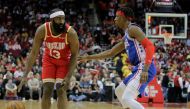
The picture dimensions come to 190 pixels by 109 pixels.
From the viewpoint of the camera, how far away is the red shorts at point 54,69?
27.7 ft

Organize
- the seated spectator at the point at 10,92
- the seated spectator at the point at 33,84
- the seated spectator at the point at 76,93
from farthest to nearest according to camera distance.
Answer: the seated spectator at the point at 76,93
the seated spectator at the point at 33,84
the seated spectator at the point at 10,92

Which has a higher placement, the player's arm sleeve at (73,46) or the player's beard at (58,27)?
the player's beard at (58,27)

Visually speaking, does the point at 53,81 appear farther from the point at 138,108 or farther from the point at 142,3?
the point at 142,3

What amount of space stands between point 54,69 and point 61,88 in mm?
407

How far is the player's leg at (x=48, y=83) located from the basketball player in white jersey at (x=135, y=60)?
112cm

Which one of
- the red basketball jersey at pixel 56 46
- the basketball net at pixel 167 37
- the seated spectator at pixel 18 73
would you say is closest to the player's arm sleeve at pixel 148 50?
the red basketball jersey at pixel 56 46

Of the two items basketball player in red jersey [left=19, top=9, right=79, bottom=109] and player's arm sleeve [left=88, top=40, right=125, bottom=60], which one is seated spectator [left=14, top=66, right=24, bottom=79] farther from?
basketball player in red jersey [left=19, top=9, right=79, bottom=109]

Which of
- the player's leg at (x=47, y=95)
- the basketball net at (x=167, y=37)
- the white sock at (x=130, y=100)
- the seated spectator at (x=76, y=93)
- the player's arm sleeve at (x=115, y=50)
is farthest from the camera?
the basketball net at (x=167, y=37)

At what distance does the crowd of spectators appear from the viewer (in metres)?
20.0

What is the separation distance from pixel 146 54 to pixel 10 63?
47.2ft

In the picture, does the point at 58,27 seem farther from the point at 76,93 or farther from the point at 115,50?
the point at 76,93

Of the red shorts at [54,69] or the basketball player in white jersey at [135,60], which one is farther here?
the red shorts at [54,69]

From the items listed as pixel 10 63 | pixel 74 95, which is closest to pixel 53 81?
pixel 74 95

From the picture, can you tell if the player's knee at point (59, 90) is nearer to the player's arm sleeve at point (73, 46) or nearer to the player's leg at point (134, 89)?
the player's arm sleeve at point (73, 46)
